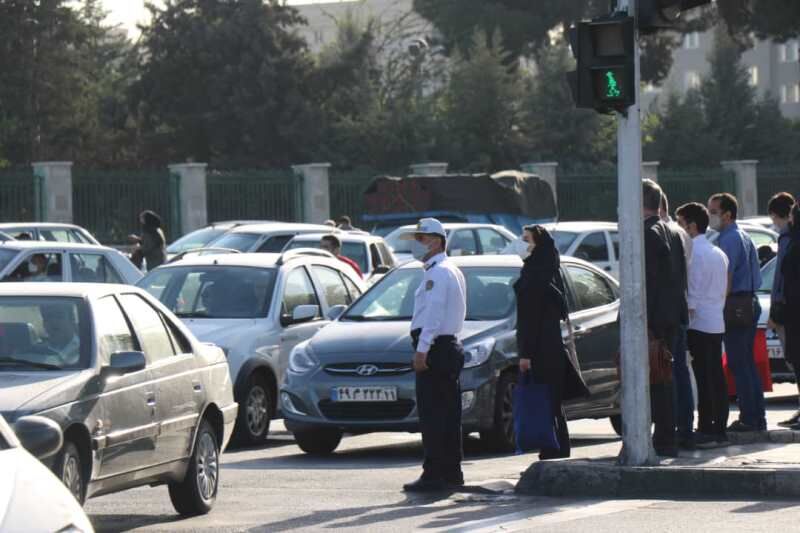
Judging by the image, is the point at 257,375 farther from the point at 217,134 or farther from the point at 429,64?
the point at 429,64

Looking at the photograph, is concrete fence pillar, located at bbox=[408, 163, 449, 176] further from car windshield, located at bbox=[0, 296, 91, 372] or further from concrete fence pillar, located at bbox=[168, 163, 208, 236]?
car windshield, located at bbox=[0, 296, 91, 372]

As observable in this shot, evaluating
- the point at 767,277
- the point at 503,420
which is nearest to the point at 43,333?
the point at 503,420

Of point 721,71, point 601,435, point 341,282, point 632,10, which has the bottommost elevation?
point 601,435

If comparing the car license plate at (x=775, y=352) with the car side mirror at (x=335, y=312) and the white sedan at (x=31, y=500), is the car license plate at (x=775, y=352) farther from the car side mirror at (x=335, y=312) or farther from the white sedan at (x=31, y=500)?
the white sedan at (x=31, y=500)

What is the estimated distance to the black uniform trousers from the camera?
11273 millimetres

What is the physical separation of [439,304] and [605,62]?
1758mm

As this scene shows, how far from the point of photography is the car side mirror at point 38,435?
6516 millimetres

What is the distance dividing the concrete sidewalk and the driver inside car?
309 centimetres

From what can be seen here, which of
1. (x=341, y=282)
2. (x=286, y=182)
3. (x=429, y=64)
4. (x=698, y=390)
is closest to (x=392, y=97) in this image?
(x=429, y=64)

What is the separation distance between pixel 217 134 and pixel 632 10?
47.8 m

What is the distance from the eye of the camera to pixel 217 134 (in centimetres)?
5844

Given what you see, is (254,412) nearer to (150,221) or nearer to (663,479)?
(663,479)

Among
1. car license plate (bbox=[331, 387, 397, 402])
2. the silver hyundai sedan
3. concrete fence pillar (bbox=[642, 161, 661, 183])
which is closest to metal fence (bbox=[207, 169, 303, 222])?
concrete fence pillar (bbox=[642, 161, 661, 183])

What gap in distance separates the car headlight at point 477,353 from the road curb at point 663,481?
2648mm
